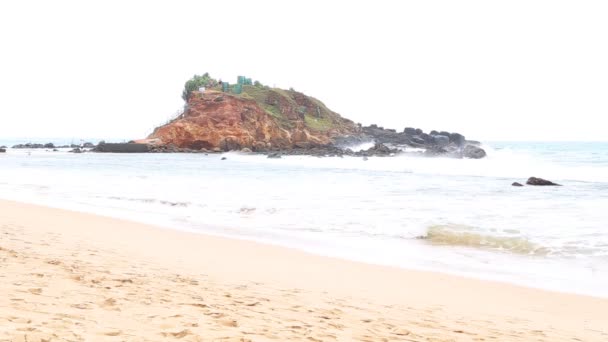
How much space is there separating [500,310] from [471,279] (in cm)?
189

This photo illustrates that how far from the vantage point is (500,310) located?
693cm

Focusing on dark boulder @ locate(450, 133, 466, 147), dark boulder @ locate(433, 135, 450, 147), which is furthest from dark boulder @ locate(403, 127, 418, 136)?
dark boulder @ locate(450, 133, 466, 147)

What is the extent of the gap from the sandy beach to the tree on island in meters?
99.2

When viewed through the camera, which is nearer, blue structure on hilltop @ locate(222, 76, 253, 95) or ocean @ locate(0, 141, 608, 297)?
ocean @ locate(0, 141, 608, 297)

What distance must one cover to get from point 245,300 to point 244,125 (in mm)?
→ 85691

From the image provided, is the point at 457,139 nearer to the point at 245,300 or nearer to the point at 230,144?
the point at 230,144

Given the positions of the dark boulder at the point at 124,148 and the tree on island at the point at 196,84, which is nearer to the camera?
the dark boulder at the point at 124,148

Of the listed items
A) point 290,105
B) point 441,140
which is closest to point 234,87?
point 290,105

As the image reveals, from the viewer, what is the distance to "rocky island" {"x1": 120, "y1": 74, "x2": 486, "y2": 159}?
8675 centimetres

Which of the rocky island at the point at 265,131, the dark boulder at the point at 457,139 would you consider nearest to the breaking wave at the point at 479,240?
the rocky island at the point at 265,131

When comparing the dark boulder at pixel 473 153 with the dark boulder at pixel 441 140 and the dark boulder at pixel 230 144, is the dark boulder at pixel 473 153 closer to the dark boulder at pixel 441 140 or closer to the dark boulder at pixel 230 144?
the dark boulder at pixel 441 140

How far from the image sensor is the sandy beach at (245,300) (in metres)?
4.84

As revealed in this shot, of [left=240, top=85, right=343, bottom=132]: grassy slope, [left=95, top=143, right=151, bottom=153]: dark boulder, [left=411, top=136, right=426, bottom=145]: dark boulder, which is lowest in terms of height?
[left=95, top=143, right=151, bottom=153]: dark boulder

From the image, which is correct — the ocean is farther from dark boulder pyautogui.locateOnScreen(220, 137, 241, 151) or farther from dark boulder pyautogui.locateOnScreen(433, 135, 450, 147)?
dark boulder pyautogui.locateOnScreen(433, 135, 450, 147)
